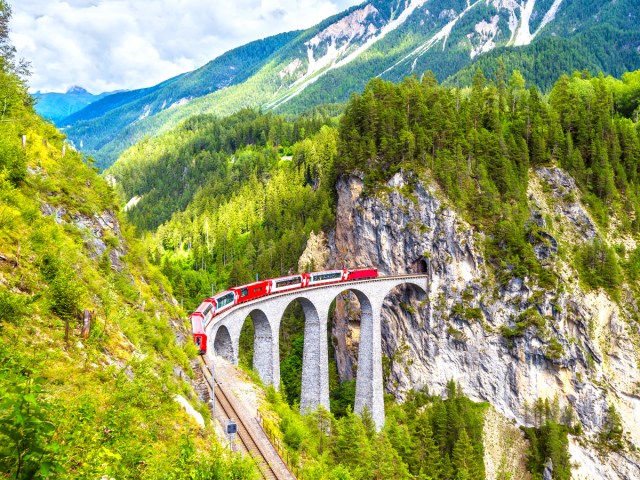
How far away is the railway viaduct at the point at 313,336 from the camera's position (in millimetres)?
34562

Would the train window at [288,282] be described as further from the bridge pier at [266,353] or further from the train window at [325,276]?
the bridge pier at [266,353]

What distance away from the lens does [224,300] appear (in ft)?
112

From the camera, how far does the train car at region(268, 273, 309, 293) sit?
130ft

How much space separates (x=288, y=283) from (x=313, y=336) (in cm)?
592

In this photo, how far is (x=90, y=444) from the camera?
8.65 meters

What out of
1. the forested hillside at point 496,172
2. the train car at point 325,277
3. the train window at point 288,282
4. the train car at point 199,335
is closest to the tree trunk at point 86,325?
the train car at point 199,335

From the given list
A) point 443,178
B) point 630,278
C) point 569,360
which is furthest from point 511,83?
→ point 569,360

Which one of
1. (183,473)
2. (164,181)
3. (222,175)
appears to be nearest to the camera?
(183,473)

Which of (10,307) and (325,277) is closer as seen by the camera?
(10,307)

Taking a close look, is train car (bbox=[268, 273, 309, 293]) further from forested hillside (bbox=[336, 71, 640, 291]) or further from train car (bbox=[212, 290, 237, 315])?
forested hillside (bbox=[336, 71, 640, 291])

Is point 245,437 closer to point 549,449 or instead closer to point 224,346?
point 224,346

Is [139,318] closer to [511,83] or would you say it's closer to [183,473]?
[183,473]

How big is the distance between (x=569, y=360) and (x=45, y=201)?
52.0 metres

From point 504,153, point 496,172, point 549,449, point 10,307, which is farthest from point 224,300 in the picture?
point 504,153
